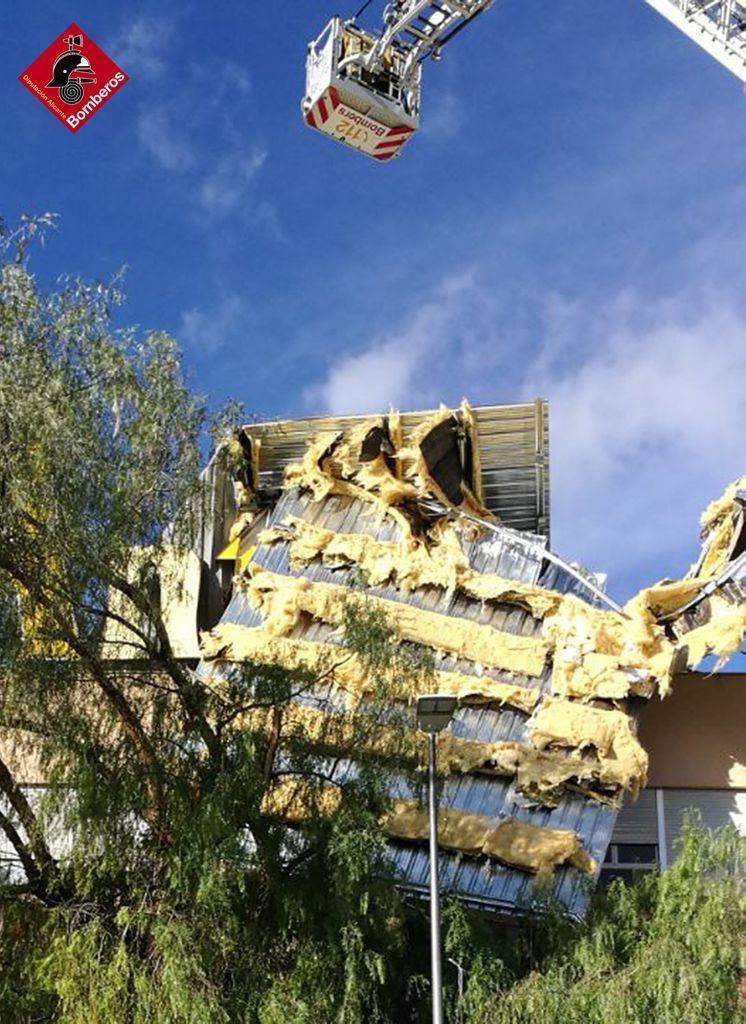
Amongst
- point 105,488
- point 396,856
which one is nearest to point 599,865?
point 396,856

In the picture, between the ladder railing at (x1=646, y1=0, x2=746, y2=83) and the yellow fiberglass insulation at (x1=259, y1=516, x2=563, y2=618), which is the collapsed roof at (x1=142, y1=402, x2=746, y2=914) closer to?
the yellow fiberglass insulation at (x1=259, y1=516, x2=563, y2=618)

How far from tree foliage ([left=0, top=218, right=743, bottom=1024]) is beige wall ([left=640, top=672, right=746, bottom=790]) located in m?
6.42

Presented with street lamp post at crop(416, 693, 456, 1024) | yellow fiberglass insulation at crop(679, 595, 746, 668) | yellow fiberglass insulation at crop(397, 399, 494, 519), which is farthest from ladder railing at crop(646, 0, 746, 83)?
street lamp post at crop(416, 693, 456, 1024)

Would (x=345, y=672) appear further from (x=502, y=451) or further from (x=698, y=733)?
(x=502, y=451)

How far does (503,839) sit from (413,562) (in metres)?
5.11

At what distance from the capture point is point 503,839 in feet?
54.5

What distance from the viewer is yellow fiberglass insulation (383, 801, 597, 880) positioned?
16.3m

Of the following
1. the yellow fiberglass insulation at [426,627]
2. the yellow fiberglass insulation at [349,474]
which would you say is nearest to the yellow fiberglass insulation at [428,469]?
the yellow fiberglass insulation at [349,474]

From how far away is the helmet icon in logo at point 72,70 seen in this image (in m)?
16.7

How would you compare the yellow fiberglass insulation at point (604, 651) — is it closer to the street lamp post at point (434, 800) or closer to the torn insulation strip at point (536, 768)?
the torn insulation strip at point (536, 768)

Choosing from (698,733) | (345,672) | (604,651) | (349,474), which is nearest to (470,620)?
(604,651)

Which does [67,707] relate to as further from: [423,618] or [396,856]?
[423,618]

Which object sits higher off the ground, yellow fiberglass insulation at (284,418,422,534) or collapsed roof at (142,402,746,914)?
yellow fiberglass insulation at (284,418,422,534)

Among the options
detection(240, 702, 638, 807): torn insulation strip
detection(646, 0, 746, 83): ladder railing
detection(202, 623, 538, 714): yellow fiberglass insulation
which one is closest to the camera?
detection(202, 623, 538, 714): yellow fiberglass insulation
